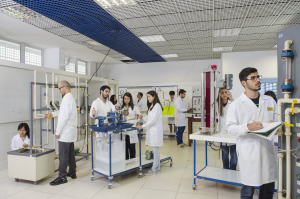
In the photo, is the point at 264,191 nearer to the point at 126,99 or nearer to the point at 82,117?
the point at 126,99

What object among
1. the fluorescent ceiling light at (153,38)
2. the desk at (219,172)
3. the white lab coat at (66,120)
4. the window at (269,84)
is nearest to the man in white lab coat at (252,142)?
the desk at (219,172)

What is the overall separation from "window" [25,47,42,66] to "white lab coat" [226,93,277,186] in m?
5.53

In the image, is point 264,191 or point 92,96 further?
point 92,96

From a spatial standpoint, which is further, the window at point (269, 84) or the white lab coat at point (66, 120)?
the window at point (269, 84)

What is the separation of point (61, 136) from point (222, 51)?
5.36 m

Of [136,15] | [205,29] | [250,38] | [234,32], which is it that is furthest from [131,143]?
[250,38]

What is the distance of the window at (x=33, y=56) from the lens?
5.45 metres

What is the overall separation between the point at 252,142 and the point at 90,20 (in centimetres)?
349

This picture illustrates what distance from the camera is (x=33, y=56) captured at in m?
5.65

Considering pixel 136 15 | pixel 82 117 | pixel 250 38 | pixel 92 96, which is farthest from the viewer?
pixel 92 96

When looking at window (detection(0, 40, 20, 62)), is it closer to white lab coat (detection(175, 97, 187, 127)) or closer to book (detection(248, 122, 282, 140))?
white lab coat (detection(175, 97, 187, 127))

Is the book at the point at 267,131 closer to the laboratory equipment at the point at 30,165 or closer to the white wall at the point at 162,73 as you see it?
the laboratory equipment at the point at 30,165

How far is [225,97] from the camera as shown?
3.29 metres

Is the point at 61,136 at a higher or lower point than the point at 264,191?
higher
